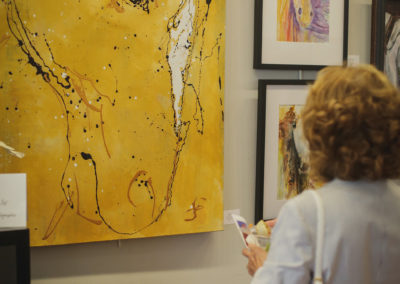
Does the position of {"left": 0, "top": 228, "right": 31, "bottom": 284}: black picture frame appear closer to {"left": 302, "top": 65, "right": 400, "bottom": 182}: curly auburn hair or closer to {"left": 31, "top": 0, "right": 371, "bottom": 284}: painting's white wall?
{"left": 31, "top": 0, "right": 371, "bottom": 284}: painting's white wall

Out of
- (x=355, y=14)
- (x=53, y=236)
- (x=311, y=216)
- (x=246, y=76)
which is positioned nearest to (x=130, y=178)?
(x=53, y=236)

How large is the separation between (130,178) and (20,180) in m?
0.53

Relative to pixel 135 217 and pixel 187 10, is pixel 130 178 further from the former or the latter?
pixel 187 10

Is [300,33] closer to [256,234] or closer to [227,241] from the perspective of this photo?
[227,241]

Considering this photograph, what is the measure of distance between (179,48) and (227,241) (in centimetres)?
90

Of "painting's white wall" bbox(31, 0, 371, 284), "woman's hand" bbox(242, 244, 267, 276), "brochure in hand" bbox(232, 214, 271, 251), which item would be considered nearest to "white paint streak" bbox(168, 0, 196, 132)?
"painting's white wall" bbox(31, 0, 371, 284)

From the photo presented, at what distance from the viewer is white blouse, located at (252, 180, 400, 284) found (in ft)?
3.31

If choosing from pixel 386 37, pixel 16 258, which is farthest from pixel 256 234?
pixel 386 37

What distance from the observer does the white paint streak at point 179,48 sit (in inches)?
76.4

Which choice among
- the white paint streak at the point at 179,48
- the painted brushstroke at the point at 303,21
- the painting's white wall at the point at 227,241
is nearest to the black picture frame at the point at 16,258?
the painting's white wall at the point at 227,241

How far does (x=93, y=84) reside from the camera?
1.83 metres

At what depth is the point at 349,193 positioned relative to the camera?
1.04m

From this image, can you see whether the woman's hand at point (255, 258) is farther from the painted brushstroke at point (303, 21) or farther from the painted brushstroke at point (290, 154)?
the painted brushstroke at point (303, 21)

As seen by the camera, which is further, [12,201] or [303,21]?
[303,21]
